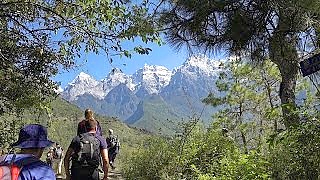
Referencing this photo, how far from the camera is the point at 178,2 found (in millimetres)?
7117

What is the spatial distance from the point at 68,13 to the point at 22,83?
3.83 m

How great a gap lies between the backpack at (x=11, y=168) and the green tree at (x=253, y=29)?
148 inches

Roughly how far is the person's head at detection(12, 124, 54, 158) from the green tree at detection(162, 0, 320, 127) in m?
3.45

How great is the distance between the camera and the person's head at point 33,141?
3.13 metres

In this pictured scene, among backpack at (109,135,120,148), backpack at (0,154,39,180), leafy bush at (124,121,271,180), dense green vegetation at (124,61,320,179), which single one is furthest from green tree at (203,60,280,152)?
backpack at (0,154,39,180)

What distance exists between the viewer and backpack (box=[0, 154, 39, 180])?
2.67m

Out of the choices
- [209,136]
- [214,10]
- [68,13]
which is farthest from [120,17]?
[209,136]

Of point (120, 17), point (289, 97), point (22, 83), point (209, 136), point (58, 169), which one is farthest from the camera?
point (58, 169)

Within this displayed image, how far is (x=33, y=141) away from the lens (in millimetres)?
3162

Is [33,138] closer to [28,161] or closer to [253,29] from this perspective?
[28,161]

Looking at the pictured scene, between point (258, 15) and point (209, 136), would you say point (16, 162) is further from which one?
point (209, 136)

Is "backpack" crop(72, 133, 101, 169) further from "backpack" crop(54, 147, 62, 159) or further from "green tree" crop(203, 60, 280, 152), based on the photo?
"green tree" crop(203, 60, 280, 152)

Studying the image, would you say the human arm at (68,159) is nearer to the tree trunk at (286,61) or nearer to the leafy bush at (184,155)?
the tree trunk at (286,61)

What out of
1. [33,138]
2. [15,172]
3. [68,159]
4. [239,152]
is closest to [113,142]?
[239,152]
